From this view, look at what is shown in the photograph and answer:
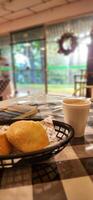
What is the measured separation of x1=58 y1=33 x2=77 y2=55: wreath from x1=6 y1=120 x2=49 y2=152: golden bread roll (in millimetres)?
4267

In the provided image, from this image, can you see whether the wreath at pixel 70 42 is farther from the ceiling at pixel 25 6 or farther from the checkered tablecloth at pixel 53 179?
the checkered tablecloth at pixel 53 179

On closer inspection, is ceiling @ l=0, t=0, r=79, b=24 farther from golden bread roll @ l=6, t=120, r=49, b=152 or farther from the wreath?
golden bread roll @ l=6, t=120, r=49, b=152

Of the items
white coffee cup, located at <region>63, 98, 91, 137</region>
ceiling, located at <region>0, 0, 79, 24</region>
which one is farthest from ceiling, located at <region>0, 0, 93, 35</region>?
white coffee cup, located at <region>63, 98, 91, 137</region>

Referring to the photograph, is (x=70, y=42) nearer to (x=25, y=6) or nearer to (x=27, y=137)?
(x=25, y=6)

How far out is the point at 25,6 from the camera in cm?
417

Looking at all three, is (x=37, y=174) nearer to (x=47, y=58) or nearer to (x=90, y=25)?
(x=90, y=25)

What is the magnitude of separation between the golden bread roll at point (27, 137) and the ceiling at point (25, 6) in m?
3.86

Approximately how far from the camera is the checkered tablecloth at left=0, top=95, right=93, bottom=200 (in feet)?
1.45

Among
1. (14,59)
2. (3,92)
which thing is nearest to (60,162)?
(3,92)

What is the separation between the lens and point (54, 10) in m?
4.45

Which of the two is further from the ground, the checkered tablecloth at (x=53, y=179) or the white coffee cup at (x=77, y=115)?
the white coffee cup at (x=77, y=115)

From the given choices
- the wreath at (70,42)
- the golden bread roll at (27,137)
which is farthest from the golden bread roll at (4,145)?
the wreath at (70,42)

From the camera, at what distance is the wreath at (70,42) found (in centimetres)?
452

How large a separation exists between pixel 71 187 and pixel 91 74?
366 centimetres
